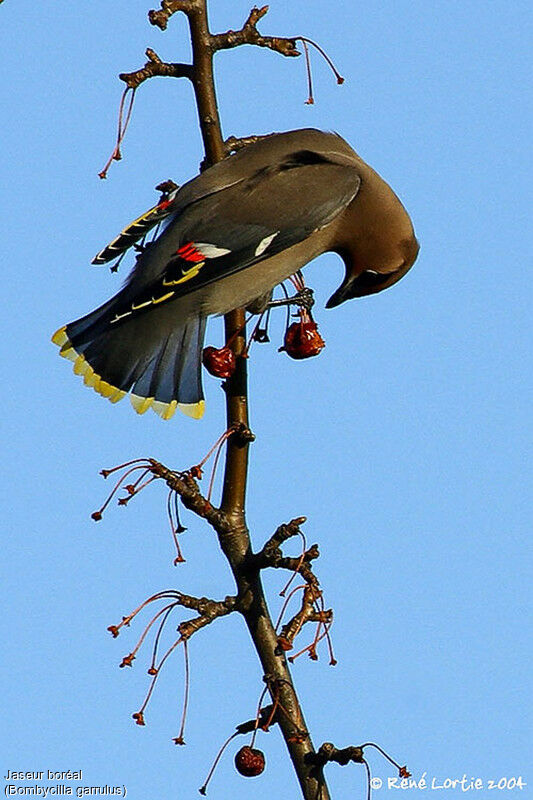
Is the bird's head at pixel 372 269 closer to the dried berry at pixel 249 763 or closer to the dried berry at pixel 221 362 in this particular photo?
the dried berry at pixel 221 362

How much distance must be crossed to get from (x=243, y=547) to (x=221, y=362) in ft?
2.28

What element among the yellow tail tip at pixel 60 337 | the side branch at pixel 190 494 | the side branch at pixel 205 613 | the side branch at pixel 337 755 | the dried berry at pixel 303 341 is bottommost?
the side branch at pixel 337 755

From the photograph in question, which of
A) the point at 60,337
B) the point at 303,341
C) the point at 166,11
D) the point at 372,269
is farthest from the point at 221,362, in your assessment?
the point at 372,269

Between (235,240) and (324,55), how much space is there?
61 centimetres

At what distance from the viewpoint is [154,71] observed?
368 cm

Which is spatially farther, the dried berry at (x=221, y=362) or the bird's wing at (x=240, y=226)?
the bird's wing at (x=240, y=226)

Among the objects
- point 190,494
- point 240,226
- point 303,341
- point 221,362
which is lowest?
point 190,494

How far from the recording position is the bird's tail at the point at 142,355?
396cm

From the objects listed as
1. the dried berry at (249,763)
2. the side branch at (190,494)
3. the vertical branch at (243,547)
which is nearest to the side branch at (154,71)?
the vertical branch at (243,547)

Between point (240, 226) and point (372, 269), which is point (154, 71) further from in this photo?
point (372, 269)

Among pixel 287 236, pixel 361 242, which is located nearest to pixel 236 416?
pixel 287 236

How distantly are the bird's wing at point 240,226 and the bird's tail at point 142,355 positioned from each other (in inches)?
3.8

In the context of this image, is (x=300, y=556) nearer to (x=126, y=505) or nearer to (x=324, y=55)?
(x=126, y=505)

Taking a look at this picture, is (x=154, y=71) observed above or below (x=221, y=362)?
above
